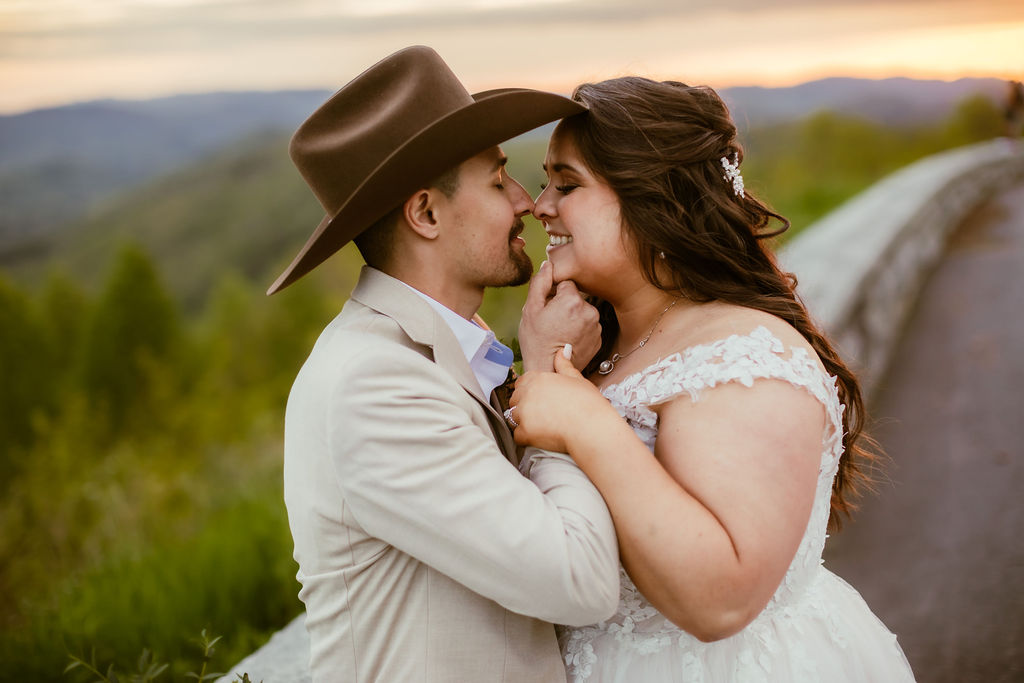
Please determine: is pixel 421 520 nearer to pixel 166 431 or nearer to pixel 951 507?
pixel 951 507

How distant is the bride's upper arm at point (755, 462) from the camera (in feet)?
6.01

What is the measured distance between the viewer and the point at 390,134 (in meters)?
2.09

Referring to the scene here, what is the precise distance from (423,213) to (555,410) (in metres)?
0.61

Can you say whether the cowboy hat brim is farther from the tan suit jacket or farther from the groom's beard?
the groom's beard

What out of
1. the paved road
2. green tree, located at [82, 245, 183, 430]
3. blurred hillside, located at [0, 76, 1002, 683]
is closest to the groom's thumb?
blurred hillside, located at [0, 76, 1002, 683]

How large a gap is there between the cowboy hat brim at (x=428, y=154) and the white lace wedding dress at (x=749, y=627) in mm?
708

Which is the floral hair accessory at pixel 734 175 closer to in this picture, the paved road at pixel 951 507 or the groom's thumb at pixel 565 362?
the groom's thumb at pixel 565 362

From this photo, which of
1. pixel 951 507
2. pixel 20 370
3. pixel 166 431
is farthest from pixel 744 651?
pixel 20 370

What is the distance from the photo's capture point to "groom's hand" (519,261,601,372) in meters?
2.25

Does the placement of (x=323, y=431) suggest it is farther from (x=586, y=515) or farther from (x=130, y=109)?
(x=130, y=109)

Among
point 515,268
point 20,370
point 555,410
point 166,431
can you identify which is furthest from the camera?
point 20,370

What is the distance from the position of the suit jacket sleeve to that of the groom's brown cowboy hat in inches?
17.5

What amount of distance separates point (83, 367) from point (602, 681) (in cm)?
4034

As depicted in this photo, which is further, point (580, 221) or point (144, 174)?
point (144, 174)
